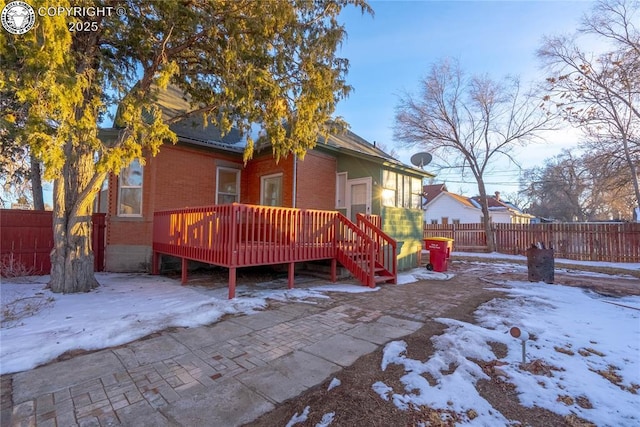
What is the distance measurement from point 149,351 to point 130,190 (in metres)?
7.07

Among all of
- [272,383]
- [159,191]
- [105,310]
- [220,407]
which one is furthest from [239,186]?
[220,407]

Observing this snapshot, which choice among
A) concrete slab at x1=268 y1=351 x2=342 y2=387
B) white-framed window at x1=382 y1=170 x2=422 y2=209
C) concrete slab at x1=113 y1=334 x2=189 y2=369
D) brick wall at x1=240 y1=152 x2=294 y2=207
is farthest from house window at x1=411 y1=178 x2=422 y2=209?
concrete slab at x1=113 y1=334 x2=189 y2=369

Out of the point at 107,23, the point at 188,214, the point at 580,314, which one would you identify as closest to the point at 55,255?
the point at 188,214

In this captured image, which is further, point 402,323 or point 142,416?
point 402,323

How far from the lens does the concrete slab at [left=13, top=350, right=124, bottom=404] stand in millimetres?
2545

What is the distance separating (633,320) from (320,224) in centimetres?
590

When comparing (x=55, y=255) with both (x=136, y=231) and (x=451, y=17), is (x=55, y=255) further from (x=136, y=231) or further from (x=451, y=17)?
(x=451, y=17)

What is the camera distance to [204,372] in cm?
292

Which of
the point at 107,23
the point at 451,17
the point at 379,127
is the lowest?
the point at 107,23

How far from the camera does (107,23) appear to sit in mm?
5348

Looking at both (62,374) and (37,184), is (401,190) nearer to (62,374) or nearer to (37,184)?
(62,374)

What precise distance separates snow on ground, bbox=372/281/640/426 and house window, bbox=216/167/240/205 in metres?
8.14

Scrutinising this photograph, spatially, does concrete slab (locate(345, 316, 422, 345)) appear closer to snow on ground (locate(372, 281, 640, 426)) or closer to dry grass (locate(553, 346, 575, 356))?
snow on ground (locate(372, 281, 640, 426))

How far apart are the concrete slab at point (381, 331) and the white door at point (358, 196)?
18.1 ft
